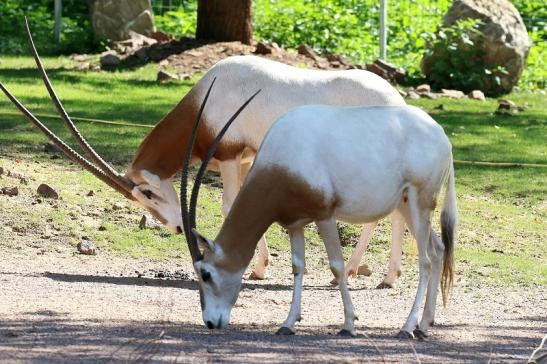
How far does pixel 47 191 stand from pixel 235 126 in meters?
2.14

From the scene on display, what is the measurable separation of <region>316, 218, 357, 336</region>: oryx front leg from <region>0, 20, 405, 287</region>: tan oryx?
218 cm

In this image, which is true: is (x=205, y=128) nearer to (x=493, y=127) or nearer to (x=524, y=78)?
(x=493, y=127)

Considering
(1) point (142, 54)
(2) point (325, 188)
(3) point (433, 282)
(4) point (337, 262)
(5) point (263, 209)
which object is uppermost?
(2) point (325, 188)

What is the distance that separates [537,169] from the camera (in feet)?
41.1

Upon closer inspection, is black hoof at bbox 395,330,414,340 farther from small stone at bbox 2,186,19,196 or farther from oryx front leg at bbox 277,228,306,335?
small stone at bbox 2,186,19,196

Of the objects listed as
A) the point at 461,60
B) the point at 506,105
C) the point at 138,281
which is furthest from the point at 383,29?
the point at 138,281

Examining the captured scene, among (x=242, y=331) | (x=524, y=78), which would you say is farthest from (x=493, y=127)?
(x=242, y=331)

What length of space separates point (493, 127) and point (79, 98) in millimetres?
4701

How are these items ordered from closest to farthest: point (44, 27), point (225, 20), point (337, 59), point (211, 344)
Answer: point (211, 344) → point (225, 20) → point (337, 59) → point (44, 27)

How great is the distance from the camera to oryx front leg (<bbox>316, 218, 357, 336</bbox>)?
7.01m

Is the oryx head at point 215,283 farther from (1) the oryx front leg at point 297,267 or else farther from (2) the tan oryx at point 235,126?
(2) the tan oryx at point 235,126

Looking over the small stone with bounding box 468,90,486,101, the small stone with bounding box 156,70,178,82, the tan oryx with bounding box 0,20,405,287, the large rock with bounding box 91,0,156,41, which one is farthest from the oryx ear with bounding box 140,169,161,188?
the large rock with bounding box 91,0,156,41

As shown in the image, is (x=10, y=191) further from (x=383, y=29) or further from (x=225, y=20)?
(x=383, y=29)

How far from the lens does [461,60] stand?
16.7 m
